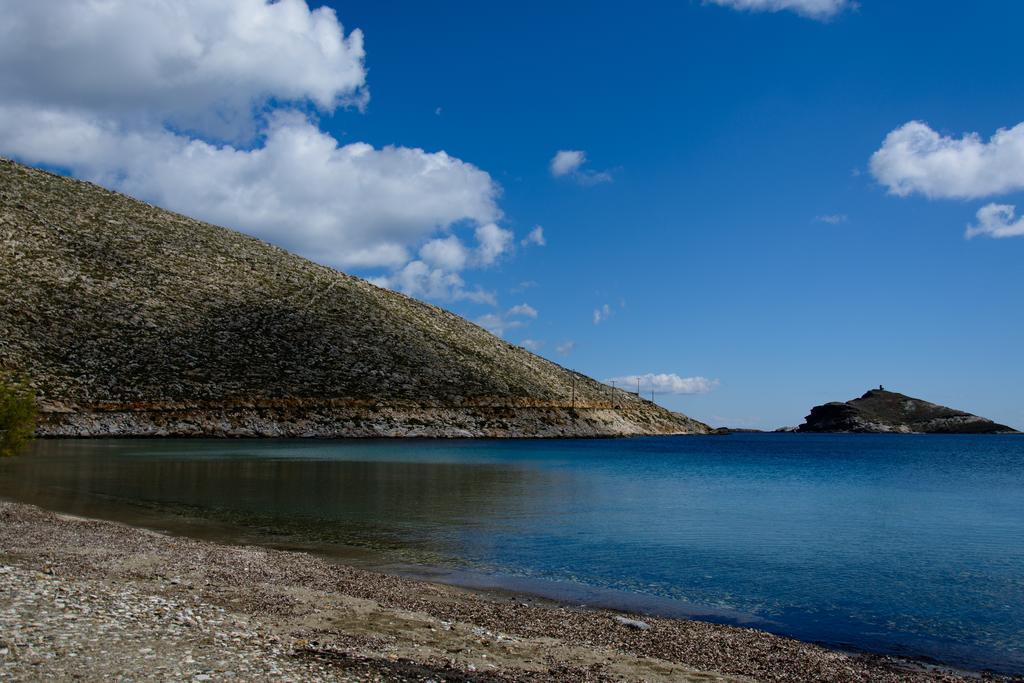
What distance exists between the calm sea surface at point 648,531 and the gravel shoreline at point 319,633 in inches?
118

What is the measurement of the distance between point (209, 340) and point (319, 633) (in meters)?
105

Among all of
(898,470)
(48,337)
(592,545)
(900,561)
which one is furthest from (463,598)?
(48,337)

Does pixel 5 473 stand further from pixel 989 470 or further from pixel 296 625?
pixel 989 470

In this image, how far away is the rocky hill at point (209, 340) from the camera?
97.5 m

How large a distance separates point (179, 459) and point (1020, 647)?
61.4 metres

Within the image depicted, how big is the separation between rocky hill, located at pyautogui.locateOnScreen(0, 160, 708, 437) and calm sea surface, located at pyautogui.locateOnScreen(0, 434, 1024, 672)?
1352 inches

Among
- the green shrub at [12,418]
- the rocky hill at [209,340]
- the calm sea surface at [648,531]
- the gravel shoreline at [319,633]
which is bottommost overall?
the calm sea surface at [648,531]

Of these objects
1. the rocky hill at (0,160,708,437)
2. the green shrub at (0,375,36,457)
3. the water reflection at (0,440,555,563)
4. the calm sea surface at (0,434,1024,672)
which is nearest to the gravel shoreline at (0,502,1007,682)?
the calm sea surface at (0,434,1024,672)

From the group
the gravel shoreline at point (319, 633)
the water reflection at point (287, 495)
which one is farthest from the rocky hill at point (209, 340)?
the gravel shoreline at point (319, 633)

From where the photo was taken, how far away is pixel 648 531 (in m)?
32.0

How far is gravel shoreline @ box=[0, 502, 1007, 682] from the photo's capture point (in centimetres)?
1064

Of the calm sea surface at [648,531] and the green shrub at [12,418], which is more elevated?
the green shrub at [12,418]

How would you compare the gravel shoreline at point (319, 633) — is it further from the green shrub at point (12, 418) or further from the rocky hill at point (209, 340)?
the rocky hill at point (209, 340)

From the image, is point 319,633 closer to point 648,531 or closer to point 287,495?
point 648,531
